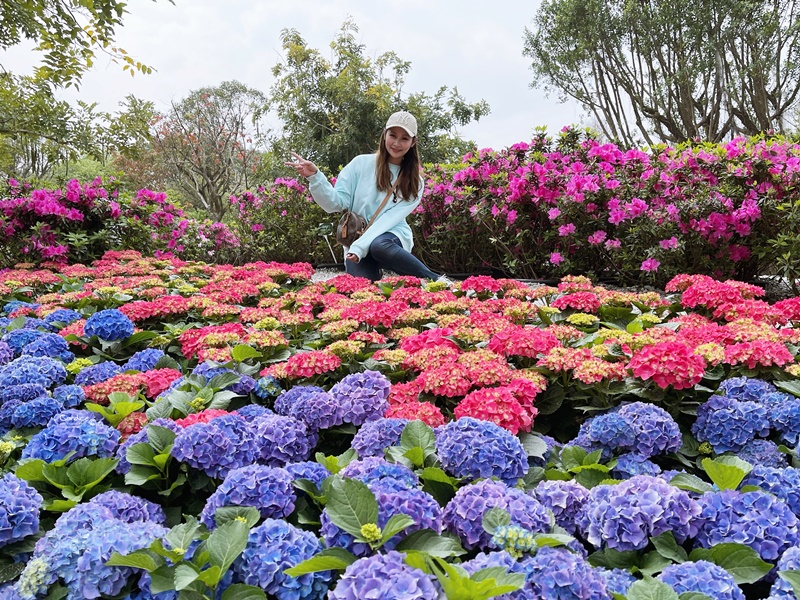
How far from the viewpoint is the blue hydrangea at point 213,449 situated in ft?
4.29

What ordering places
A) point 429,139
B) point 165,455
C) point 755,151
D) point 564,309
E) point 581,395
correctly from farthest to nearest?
1. point 429,139
2. point 755,151
3. point 564,309
4. point 581,395
5. point 165,455

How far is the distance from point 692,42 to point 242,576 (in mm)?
15491

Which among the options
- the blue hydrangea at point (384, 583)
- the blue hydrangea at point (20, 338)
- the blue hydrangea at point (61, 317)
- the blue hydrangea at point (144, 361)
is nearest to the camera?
the blue hydrangea at point (384, 583)

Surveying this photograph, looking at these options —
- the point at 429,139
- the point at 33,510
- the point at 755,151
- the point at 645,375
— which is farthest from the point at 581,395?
the point at 429,139

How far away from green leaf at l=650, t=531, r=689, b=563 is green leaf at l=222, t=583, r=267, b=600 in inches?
27.0

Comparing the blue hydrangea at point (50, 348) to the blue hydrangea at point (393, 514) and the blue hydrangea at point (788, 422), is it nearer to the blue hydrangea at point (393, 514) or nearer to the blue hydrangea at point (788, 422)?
the blue hydrangea at point (393, 514)

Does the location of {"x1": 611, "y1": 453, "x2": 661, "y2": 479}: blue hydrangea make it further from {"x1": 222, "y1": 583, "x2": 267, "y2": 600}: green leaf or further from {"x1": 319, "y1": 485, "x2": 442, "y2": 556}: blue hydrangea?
{"x1": 222, "y1": 583, "x2": 267, "y2": 600}: green leaf

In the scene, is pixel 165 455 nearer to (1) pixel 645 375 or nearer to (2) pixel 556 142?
(1) pixel 645 375

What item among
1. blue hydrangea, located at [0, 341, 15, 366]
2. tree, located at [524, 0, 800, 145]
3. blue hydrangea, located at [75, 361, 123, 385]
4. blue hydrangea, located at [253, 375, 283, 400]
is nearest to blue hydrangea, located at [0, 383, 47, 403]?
blue hydrangea, located at [75, 361, 123, 385]

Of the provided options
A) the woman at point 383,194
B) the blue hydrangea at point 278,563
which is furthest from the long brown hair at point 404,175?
the blue hydrangea at point 278,563

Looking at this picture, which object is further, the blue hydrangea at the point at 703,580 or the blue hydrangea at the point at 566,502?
the blue hydrangea at the point at 566,502

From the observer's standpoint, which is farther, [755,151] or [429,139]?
[429,139]

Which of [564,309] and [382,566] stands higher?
[564,309]

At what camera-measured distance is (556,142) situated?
555 cm
